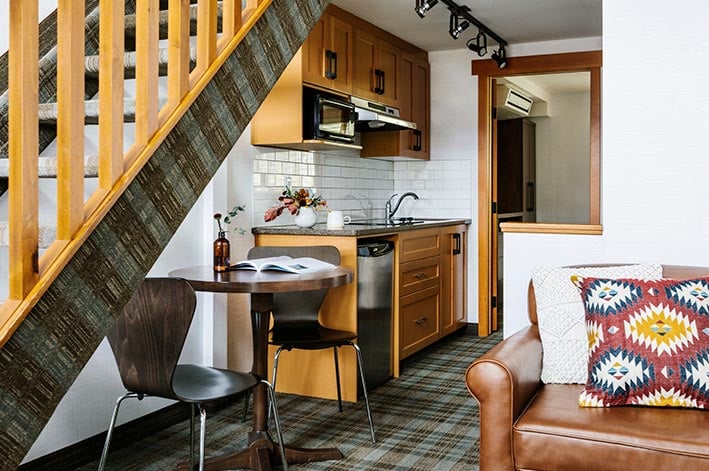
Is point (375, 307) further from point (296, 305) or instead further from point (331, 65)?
point (331, 65)

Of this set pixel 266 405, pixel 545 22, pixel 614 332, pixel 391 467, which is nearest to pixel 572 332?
pixel 614 332

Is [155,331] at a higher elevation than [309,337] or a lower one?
higher

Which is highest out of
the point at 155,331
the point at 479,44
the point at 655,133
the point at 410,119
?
the point at 479,44

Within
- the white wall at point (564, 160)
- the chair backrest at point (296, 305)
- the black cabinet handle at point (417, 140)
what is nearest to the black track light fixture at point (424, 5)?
the chair backrest at point (296, 305)

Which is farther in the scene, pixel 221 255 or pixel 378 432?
pixel 378 432

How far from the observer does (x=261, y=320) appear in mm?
3111

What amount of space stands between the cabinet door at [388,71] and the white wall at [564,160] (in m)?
4.04

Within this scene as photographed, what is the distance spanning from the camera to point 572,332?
2676 millimetres

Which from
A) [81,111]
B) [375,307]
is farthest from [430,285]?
[81,111]

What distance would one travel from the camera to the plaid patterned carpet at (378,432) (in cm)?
317

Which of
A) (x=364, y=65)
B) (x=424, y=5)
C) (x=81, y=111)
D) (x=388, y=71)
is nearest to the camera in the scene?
(x=81, y=111)

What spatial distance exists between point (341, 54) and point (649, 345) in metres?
3.07

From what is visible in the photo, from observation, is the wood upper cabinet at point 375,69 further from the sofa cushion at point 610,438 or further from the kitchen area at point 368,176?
the sofa cushion at point 610,438

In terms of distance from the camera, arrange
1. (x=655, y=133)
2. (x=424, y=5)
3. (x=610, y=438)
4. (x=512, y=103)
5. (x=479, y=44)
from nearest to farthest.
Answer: (x=610, y=438) → (x=655, y=133) → (x=424, y=5) → (x=479, y=44) → (x=512, y=103)
